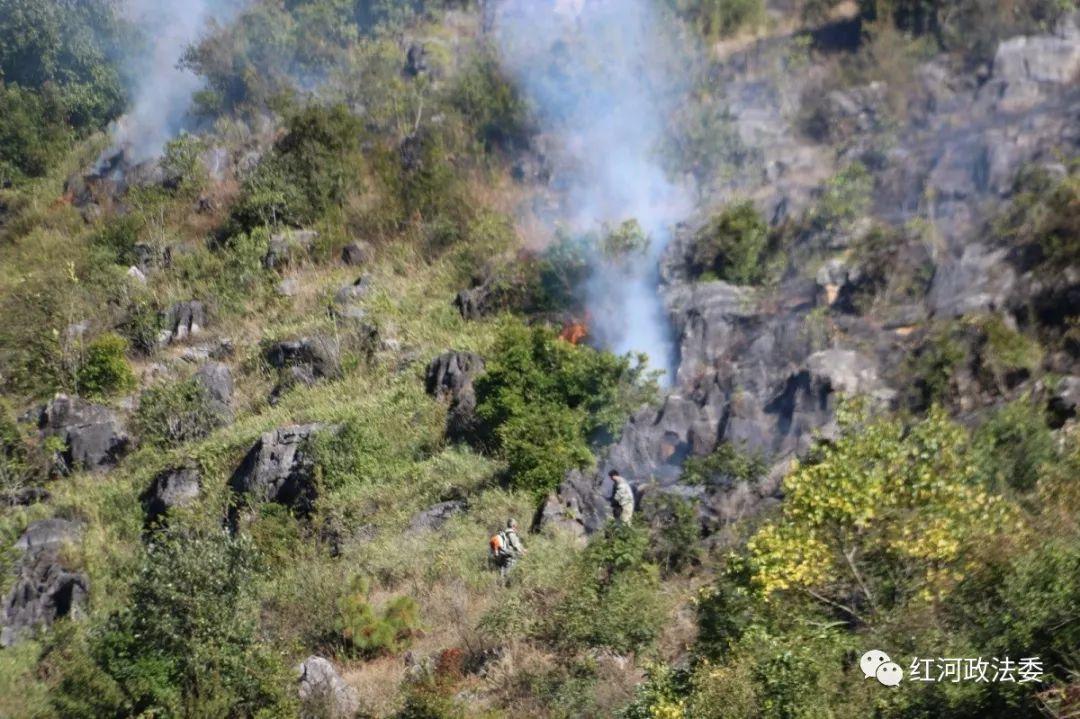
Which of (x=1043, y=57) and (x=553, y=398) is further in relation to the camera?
(x=1043, y=57)

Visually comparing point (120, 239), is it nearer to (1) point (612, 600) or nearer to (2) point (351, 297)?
(2) point (351, 297)

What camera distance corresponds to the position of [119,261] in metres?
21.9

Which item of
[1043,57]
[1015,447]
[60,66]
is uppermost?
[60,66]

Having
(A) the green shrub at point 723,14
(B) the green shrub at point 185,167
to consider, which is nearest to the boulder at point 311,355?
(B) the green shrub at point 185,167

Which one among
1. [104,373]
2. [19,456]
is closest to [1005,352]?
[104,373]

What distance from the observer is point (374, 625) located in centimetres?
1130

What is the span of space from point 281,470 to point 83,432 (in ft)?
13.3

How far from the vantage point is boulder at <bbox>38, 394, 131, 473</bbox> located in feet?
56.0

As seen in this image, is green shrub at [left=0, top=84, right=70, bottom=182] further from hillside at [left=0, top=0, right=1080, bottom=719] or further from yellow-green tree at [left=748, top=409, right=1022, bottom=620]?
yellow-green tree at [left=748, top=409, right=1022, bottom=620]

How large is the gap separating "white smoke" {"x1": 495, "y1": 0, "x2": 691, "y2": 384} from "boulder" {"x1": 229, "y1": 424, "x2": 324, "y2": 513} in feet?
16.9

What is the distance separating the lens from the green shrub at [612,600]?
32.3 ft

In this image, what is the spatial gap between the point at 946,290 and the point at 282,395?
10.4 metres

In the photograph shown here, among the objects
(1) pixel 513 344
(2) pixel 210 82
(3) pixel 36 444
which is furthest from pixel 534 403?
(2) pixel 210 82

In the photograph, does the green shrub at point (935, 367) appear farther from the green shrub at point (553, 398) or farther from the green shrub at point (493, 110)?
the green shrub at point (493, 110)
